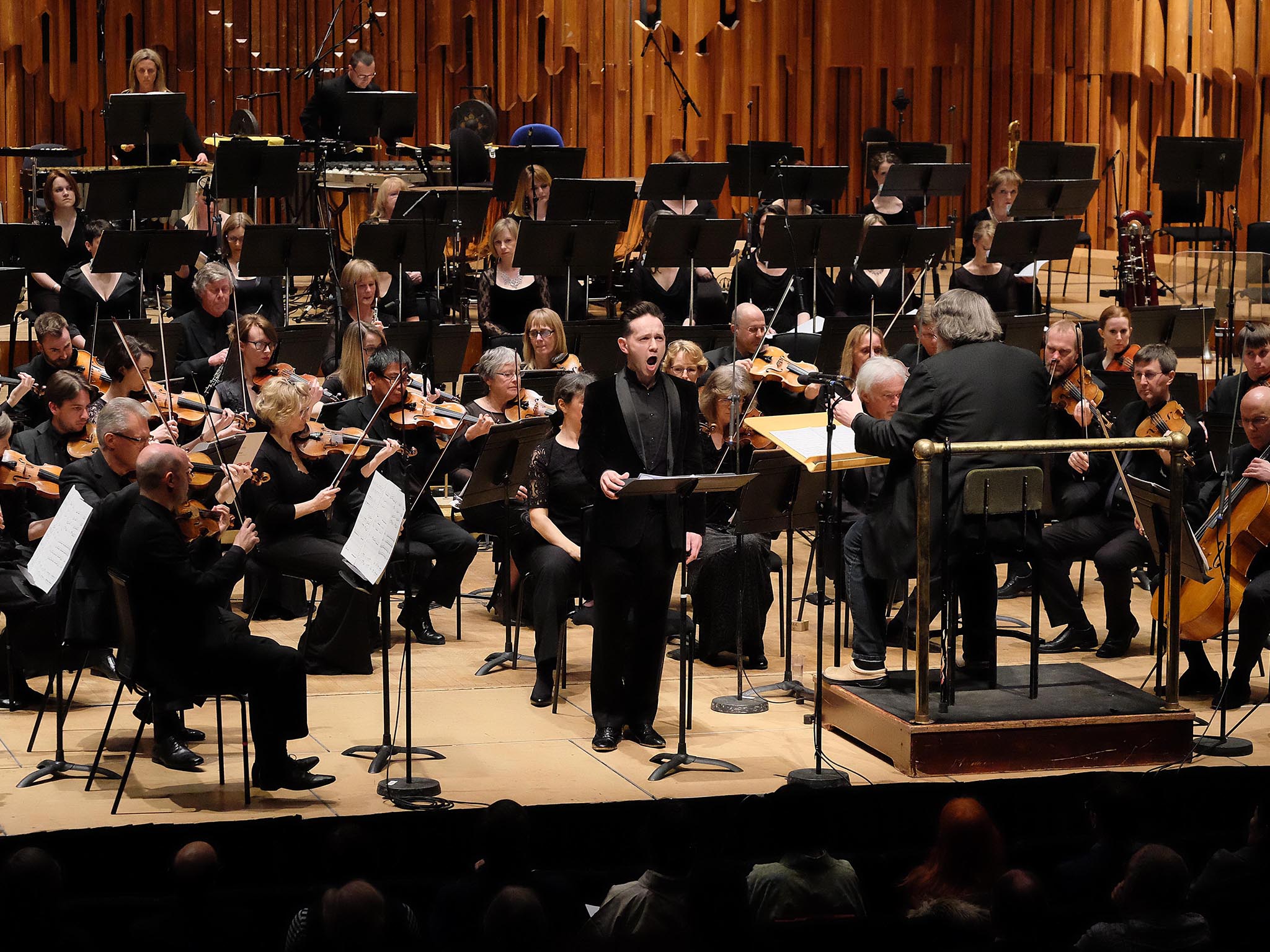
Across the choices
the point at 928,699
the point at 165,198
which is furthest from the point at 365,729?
the point at 165,198

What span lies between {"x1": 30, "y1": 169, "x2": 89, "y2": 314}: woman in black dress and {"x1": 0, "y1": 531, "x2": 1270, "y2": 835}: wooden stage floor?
9.12ft

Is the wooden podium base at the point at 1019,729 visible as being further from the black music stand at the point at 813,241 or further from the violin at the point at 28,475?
the black music stand at the point at 813,241

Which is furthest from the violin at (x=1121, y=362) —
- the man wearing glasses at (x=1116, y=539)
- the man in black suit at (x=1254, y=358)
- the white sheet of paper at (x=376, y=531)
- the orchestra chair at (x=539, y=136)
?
the orchestra chair at (x=539, y=136)

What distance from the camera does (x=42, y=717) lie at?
16.9 ft

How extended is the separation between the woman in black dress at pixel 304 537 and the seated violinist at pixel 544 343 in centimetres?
151

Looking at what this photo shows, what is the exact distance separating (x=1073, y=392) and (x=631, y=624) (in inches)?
87.2

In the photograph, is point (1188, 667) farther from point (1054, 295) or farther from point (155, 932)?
point (1054, 295)

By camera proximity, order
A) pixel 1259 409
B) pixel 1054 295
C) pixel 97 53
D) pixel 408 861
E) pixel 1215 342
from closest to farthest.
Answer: pixel 408 861 → pixel 1259 409 → pixel 1215 342 → pixel 1054 295 → pixel 97 53

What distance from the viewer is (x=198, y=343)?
7.54m

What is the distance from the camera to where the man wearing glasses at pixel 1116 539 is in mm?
5914

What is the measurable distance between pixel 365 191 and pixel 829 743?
587 cm

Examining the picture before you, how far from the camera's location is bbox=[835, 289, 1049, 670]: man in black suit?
4.59 m

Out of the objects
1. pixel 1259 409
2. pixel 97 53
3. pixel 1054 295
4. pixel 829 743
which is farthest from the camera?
pixel 97 53

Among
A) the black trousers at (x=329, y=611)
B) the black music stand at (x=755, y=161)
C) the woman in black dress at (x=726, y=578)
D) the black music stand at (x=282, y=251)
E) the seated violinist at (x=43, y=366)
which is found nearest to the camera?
the black trousers at (x=329, y=611)
